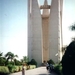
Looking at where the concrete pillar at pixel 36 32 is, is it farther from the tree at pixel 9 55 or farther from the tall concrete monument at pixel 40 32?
the tree at pixel 9 55

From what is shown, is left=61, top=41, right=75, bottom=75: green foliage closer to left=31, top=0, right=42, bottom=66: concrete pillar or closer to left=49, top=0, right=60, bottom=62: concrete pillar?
left=49, top=0, right=60, bottom=62: concrete pillar

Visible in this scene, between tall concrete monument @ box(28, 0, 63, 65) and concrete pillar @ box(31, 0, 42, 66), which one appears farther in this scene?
concrete pillar @ box(31, 0, 42, 66)

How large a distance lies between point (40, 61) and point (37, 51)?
2.33 meters

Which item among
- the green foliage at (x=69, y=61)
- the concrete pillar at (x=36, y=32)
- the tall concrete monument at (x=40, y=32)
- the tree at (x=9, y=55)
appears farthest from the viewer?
the concrete pillar at (x=36, y=32)

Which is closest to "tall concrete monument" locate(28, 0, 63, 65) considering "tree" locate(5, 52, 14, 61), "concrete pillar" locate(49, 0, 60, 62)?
"concrete pillar" locate(49, 0, 60, 62)

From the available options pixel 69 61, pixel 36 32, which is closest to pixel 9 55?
pixel 36 32

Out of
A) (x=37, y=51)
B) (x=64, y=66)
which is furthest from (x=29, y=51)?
(x=64, y=66)

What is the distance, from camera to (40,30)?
57.9 meters

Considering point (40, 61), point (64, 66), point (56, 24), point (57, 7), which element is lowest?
point (40, 61)

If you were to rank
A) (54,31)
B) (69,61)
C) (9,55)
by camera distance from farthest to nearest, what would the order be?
(54,31)
(9,55)
(69,61)

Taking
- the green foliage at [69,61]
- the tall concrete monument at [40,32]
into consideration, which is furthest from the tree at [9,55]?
the green foliage at [69,61]

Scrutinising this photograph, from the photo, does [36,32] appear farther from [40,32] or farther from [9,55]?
[9,55]

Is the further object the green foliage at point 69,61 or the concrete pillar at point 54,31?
the concrete pillar at point 54,31

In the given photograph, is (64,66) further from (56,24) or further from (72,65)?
(56,24)
